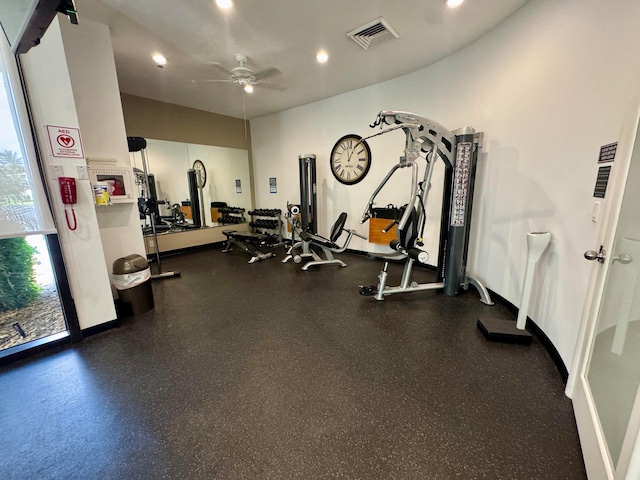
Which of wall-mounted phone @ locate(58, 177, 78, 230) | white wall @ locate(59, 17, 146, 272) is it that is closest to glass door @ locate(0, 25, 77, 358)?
wall-mounted phone @ locate(58, 177, 78, 230)

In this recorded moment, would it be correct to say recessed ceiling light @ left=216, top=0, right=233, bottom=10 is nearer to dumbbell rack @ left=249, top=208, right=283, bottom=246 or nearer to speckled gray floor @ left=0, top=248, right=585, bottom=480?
speckled gray floor @ left=0, top=248, right=585, bottom=480

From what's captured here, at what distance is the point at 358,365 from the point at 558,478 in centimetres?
108

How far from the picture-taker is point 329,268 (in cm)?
409

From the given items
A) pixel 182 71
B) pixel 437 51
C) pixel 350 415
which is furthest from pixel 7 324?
pixel 437 51

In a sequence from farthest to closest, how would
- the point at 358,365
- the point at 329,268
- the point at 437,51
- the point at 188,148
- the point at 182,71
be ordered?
1. the point at 188,148
2. the point at 329,268
3. the point at 182,71
4. the point at 437,51
5. the point at 358,365

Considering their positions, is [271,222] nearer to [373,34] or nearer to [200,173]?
[200,173]

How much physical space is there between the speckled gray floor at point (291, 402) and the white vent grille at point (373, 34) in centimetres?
287

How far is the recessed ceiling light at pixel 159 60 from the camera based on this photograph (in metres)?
3.05

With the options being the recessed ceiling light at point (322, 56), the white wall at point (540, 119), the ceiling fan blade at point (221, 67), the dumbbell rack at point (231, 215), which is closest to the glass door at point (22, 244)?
the ceiling fan blade at point (221, 67)

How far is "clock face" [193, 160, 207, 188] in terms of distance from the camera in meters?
5.33

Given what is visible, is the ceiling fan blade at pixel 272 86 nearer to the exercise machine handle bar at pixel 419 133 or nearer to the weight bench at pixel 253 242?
the exercise machine handle bar at pixel 419 133

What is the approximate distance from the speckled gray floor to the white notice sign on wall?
5.14ft

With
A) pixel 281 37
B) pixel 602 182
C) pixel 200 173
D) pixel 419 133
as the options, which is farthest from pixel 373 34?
pixel 200 173

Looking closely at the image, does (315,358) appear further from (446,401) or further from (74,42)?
(74,42)
